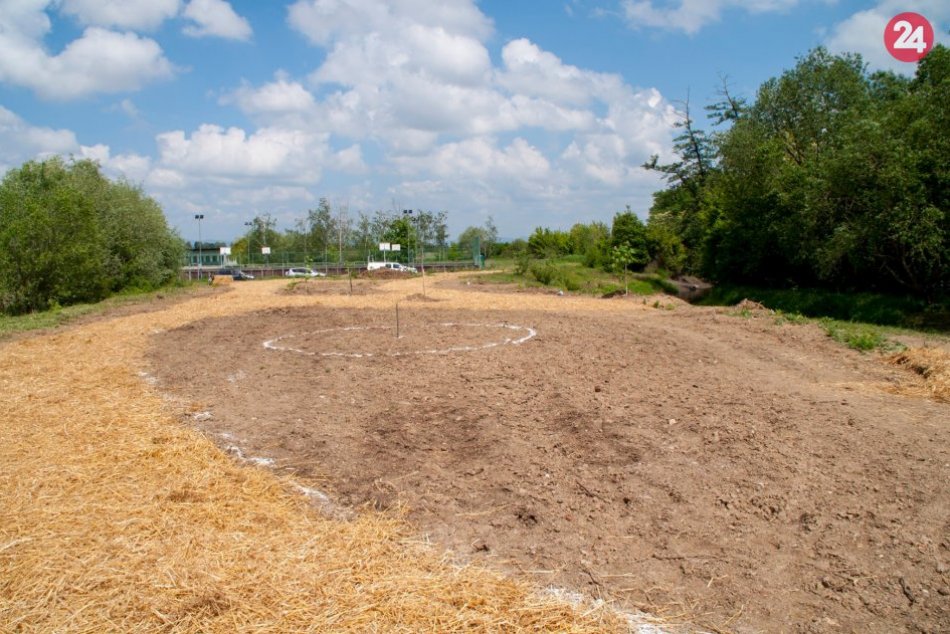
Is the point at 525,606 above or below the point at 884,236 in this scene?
below

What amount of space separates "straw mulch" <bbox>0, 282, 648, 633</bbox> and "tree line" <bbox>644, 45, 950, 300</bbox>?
17.1 metres

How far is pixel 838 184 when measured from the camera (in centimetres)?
1908

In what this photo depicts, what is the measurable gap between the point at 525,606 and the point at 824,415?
4.13 meters

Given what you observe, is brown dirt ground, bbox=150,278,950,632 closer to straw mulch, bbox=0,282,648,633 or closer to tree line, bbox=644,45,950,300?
straw mulch, bbox=0,282,648,633

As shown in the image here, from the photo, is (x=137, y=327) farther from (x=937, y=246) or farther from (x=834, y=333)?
(x=937, y=246)

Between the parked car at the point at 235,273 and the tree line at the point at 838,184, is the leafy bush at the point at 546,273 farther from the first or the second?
the parked car at the point at 235,273

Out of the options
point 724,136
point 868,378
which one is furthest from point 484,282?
point 868,378

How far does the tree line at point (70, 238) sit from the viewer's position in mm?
20812

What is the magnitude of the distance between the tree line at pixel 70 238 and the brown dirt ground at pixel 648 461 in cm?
1490

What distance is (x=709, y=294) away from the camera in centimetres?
3119

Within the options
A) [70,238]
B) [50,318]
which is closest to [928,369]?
[50,318]

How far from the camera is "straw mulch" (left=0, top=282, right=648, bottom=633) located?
3.01 metres

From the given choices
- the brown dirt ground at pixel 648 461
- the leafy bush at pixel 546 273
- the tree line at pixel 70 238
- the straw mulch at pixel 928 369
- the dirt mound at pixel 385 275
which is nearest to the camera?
the brown dirt ground at pixel 648 461

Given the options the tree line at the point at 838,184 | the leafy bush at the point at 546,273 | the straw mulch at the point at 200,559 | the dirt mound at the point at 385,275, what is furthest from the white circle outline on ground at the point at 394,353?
the dirt mound at the point at 385,275
